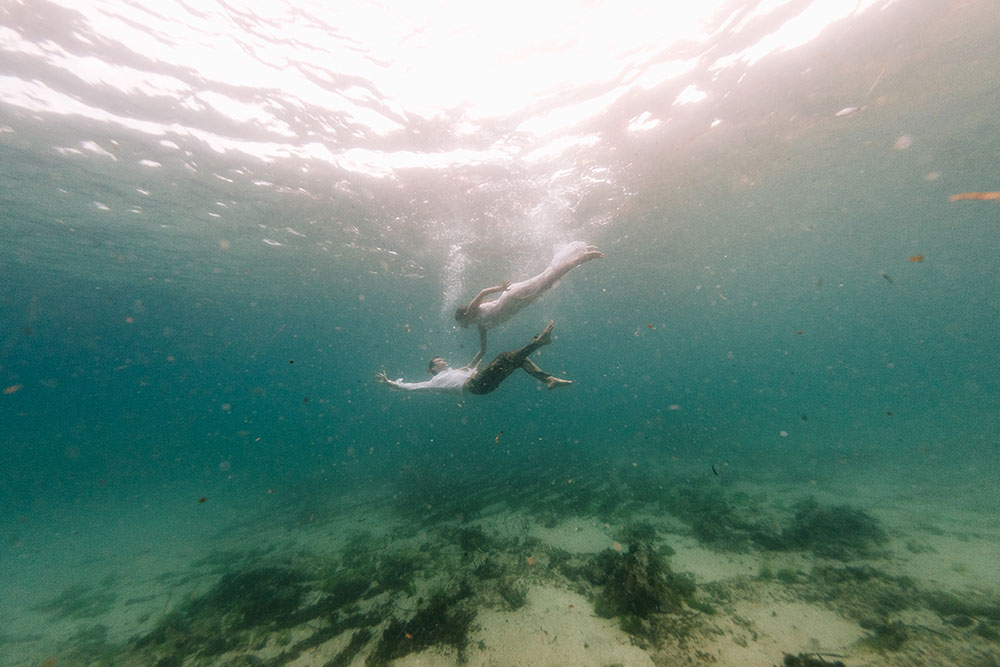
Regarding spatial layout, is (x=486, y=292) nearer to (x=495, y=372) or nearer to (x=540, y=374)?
(x=495, y=372)

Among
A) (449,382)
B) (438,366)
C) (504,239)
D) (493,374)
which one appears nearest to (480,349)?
(449,382)

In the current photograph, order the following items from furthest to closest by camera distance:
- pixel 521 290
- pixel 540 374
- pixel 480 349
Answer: pixel 480 349
pixel 540 374
pixel 521 290

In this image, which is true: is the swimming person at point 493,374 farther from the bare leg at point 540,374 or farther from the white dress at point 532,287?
the white dress at point 532,287

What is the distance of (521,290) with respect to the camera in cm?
829

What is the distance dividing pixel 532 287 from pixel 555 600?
6.41 metres

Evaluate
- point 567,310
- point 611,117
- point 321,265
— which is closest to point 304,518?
point 321,265

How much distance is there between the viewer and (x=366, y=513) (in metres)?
15.3

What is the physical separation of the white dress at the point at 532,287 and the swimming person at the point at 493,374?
Result: 971 millimetres

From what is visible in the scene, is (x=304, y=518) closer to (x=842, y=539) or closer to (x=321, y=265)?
(x=321, y=265)

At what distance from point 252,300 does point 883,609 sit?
41182 mm

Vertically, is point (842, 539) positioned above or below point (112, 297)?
below

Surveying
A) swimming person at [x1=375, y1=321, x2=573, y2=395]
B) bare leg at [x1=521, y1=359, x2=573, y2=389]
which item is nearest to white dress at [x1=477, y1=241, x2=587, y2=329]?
swimming person at [x1=375, y1=321, x2=573, y2=395]

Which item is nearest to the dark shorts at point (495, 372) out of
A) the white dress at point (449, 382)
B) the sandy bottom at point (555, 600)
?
the white dress at point (449, 382)

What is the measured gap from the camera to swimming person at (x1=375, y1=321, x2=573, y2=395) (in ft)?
25.4
